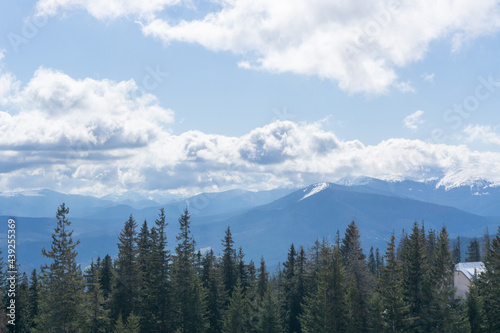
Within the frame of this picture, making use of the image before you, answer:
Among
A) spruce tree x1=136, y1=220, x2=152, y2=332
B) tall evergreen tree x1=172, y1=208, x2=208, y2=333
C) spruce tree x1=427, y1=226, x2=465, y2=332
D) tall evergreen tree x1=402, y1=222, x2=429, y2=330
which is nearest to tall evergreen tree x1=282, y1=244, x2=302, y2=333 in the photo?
tall evergreen tree x1=172, y1=208, x2=208, y2=333

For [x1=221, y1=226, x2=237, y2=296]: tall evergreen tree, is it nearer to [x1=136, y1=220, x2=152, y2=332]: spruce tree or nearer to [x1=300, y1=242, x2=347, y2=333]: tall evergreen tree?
[x1=136, y1=220, x2=152, y2=332]: spruce tree

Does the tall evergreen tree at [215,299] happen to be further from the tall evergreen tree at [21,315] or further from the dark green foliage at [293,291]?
the tall evergreen tree at [21,315]

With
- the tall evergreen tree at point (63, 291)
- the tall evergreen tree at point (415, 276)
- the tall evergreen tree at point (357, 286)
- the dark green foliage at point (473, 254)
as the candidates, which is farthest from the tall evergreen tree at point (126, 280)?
the dark green foliage at point (473, 254)

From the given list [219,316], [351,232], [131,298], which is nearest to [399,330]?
[351,232]

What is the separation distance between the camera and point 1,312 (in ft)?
148

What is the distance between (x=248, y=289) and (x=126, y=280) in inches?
1054

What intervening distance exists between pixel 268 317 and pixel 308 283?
12669 mm

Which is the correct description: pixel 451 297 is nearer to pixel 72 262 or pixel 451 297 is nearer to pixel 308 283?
pixel 308 283

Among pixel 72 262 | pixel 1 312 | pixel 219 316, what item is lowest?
pixel 219 316

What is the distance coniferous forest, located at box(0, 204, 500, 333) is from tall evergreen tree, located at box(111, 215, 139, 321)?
11 centimetres

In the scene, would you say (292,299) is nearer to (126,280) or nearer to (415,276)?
(126,280)

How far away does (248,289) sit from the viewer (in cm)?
7006

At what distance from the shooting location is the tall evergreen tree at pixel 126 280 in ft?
159

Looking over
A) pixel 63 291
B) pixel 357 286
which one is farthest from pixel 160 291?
pixel 357 286
